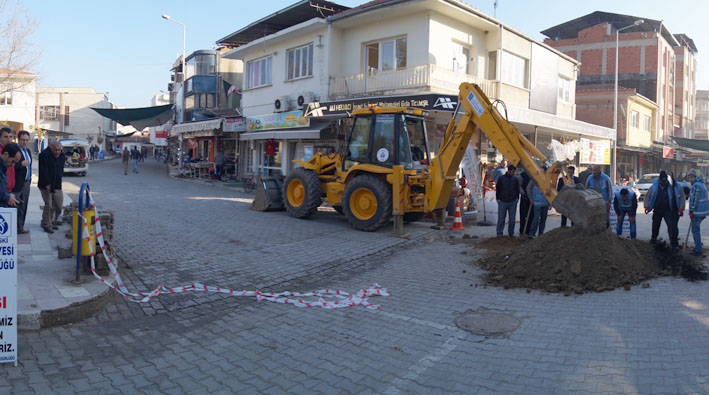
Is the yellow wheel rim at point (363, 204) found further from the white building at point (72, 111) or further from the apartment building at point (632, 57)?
the white building at point (72, 111)

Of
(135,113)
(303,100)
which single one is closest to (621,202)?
(303,100)

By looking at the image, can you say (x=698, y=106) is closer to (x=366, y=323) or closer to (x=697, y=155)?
(x=697, y=155)

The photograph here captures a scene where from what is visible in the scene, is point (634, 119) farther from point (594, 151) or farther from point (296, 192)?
point (296, 192)

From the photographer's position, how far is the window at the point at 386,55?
59.8 feet

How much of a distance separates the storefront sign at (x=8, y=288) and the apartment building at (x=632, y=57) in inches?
1645

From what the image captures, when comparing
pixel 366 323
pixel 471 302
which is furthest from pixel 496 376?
pixel 471 302

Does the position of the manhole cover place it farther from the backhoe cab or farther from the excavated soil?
the backhoe cab

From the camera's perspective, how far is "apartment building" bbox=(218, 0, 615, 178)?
17.2m

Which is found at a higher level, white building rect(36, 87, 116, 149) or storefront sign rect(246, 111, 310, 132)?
white building rect(36, 87, 116, 149)

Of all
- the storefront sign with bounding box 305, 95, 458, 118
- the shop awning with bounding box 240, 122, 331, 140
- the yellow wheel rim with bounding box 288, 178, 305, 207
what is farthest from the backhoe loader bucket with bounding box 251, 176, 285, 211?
the shop awning with bounding box 240, 122, 331, 140

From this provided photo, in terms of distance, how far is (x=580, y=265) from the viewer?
723 centimetres

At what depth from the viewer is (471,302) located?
6605mm

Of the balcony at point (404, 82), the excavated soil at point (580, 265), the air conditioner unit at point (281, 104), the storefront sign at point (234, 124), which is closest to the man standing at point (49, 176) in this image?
the excavated soil at point (580, 265)

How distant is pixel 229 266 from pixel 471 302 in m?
3.89
